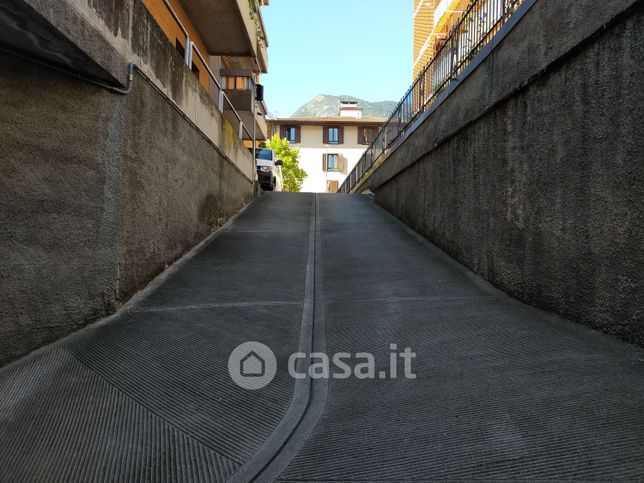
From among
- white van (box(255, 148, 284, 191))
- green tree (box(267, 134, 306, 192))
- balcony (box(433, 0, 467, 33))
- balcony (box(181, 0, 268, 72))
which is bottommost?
white van (box(255, 148, 284, 191))

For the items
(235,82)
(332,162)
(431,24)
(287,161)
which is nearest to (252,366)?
(235,82)

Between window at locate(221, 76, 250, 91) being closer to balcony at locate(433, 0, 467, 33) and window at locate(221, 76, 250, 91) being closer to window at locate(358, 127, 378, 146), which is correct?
balcony at locate(433, 0, 467, 33)

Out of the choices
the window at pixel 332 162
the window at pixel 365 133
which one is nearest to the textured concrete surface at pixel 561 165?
the window at pixel 332 162

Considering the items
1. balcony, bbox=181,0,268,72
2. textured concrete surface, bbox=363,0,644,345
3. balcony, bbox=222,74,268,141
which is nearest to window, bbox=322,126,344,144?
balcony, bbox=222,74,268,141

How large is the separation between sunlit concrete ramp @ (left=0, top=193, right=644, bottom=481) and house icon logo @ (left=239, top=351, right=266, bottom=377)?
0.47 feet

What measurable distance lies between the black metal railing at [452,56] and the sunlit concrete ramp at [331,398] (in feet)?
11.6

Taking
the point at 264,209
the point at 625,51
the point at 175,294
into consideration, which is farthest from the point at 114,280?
the point at 264,209

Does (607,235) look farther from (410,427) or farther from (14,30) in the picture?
(14,30)

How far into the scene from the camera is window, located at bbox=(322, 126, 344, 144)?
42.8 m

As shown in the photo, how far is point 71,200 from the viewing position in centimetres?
391

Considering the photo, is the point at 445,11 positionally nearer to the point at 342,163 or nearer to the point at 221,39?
the point at 221,39

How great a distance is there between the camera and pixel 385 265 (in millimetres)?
6352

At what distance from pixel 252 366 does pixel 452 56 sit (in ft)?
21.1

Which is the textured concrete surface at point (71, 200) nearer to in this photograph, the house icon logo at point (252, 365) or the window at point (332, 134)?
the house icon logo at point (252, 365)
